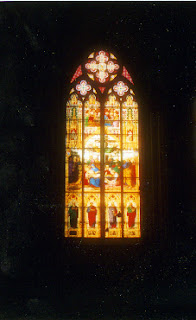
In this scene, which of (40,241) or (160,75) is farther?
(160,75)

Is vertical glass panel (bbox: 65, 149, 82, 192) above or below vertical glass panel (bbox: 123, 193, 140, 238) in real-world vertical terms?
above

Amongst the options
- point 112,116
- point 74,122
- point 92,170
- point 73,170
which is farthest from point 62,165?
point 112,116

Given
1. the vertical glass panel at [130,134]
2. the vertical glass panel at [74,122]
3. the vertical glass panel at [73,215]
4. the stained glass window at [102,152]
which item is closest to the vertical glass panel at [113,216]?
the stained glass window at [102,152]

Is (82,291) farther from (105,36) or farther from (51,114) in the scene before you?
(105,36)

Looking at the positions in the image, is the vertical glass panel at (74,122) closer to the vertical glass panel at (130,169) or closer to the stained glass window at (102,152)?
the stained glass window at (102,152)

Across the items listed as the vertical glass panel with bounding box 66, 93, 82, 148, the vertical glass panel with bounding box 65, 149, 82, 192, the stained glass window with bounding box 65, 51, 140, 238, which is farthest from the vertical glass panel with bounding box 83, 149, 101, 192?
the vertical glass panel with bounding box 66, 93, 82, 148

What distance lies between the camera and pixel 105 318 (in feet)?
19.4

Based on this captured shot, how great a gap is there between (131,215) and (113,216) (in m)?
0.36

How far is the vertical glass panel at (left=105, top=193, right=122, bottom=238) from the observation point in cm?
673

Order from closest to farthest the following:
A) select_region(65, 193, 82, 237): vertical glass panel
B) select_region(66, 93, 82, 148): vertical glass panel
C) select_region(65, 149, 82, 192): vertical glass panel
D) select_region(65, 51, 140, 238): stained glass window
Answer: select_region(65, 193, 82, 237): vertical glass panel < select_region(65, 51, 140, 238): stained glass window < select_region(65, 149, 82, 192): vertical glass panel < select_region(66, 93, 82, 148): vertical glass panel

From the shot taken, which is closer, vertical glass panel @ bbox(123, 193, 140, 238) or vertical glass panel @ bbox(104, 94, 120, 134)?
vertical glass panel @ bbox(123, 193, 140, 238)

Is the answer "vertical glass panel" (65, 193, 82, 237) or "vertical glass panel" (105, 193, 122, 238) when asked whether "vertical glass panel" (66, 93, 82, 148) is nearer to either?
"vertical glass panel" (65, 193, 82, 237)

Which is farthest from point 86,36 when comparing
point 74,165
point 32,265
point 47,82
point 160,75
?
point 32,265

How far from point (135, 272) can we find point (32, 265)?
190cm
